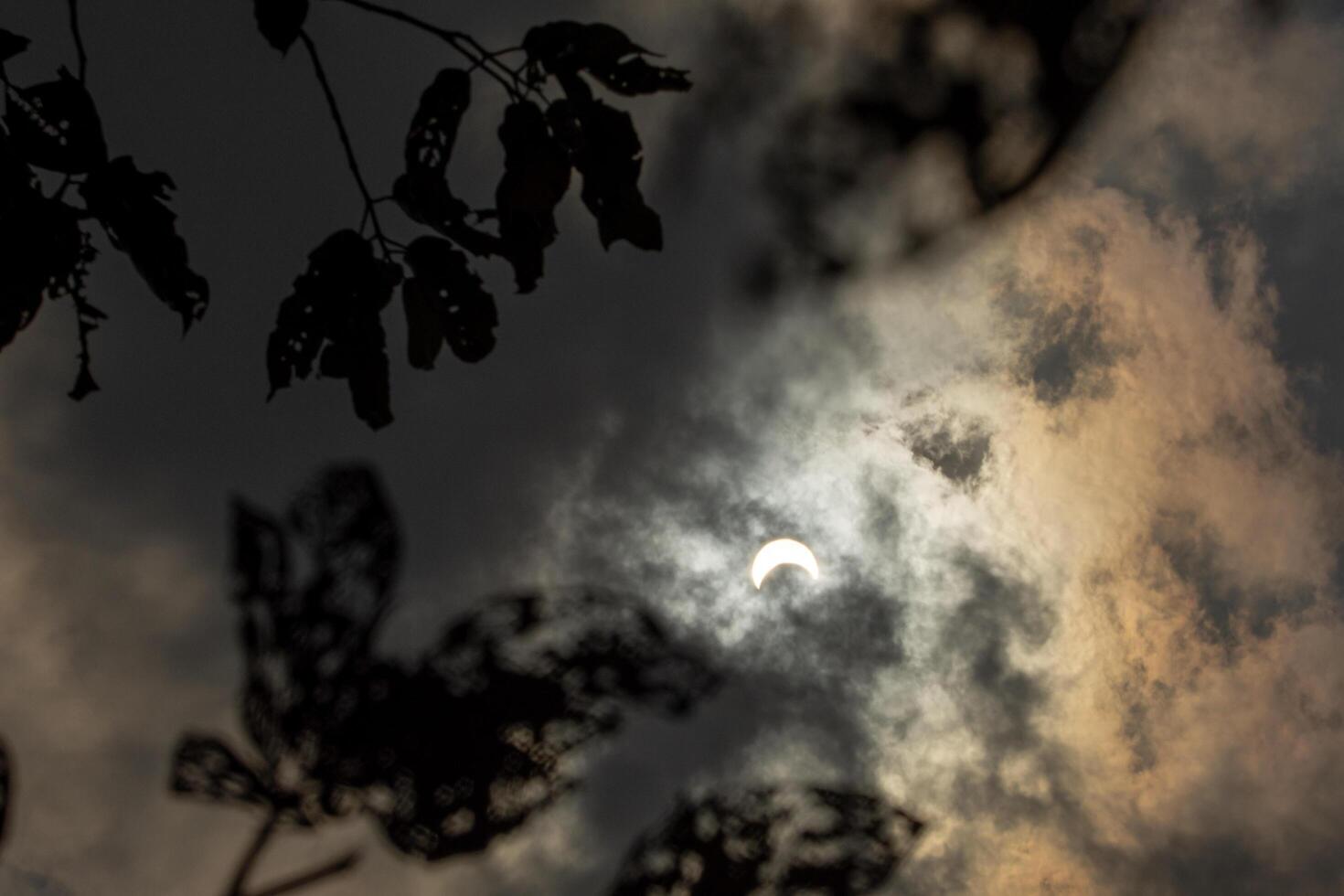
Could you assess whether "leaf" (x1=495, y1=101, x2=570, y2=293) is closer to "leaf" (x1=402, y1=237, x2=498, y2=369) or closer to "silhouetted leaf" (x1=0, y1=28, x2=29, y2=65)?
"leaf" (x1=402, y1=237, x2=498, y2=369)

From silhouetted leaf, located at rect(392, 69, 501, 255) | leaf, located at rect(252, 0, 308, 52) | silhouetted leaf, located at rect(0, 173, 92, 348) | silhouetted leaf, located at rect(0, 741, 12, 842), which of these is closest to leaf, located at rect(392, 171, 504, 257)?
silhouetted leaf, located at rect(392, 69, 501, 255)

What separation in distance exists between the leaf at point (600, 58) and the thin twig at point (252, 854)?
1.25m

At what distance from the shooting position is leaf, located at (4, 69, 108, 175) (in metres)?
1.84

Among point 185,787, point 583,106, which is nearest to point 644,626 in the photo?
point 185,787

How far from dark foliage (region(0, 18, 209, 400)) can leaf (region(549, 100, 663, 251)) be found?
2.62 ft

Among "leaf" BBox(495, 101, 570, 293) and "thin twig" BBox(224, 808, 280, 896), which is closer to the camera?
"thin twig" BBox(224, 808, 280, 896)

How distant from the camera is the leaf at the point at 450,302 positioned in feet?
6.03

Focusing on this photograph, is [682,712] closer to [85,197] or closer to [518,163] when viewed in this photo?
[518,163]

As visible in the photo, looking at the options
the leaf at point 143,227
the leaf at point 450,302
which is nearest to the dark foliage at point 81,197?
the leaf at point 143,227

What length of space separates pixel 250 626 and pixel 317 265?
68 centimetres

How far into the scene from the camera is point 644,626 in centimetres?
159

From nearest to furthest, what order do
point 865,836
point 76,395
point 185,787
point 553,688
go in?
point 185,787, point 553,688, point 865,836, point 76,395

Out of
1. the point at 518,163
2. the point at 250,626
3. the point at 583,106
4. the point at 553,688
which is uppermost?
the point at 583,106

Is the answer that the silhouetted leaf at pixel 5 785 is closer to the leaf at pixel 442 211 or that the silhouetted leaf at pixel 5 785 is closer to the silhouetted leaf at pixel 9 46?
the leaf at pixel 442 211
